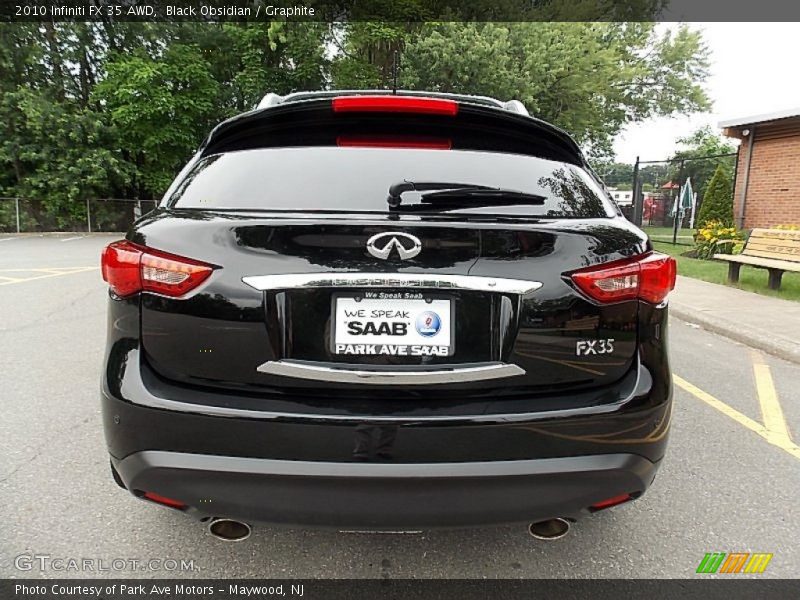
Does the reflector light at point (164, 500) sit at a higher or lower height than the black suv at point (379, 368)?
lower

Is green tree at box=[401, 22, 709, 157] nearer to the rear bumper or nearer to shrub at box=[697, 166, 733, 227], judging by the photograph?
shrub at box=[697, 166, 733, 227]

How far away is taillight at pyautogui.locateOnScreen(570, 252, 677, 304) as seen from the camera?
1.75m

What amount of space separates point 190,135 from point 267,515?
24.3 metres

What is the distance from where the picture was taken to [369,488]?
5.41ft

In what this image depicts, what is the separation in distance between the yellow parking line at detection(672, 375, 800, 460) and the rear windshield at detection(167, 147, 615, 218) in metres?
2.31

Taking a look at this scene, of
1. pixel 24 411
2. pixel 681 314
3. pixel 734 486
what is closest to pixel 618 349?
pixel 734 486

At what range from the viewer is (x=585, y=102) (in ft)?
76.8

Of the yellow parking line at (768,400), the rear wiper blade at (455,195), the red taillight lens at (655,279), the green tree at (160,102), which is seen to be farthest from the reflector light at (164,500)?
the green tree at (160,102)

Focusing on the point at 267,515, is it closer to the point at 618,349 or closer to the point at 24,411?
the point at 618,349

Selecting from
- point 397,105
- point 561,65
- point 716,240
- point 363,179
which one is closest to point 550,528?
point 363,179

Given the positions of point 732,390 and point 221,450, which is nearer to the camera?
point 221,450

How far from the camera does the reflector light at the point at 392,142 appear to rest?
2.10 metres

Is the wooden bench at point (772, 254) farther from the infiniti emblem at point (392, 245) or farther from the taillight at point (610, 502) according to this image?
Result: the infiniti emblem at point (392, 245)

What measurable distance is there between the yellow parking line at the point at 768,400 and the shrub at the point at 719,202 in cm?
993
